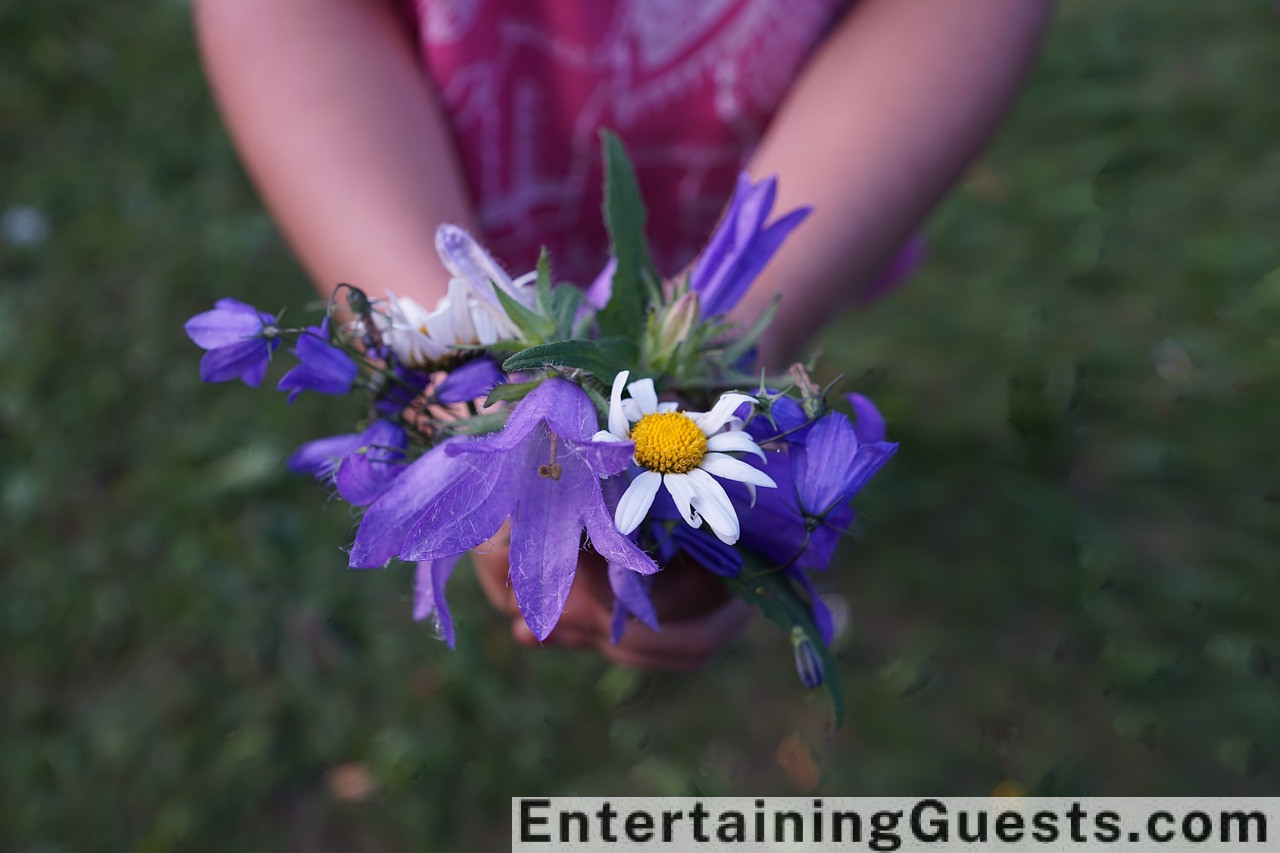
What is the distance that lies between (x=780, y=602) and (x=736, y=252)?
1.08ft

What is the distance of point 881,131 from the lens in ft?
4.44

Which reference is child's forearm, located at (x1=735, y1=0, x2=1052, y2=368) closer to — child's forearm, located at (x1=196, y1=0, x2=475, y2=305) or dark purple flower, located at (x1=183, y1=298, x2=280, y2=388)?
child's forearm, located at (x1=196, y1=0, x2=475, y2=305)

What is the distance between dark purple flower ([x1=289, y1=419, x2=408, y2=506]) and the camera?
32.0 inches

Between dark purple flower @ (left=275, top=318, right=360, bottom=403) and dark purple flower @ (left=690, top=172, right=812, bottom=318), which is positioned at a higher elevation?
dark purple flower @ (left=275, top=318, right=360, bottom=403)

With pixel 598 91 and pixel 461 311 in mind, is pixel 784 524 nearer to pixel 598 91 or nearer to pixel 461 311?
pixel 461 311

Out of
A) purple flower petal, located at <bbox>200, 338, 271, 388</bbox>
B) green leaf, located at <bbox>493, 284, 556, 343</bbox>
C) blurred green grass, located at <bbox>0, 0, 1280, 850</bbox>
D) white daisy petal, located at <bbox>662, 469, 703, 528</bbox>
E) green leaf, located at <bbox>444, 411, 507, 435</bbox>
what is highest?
purple flower petal, located at <bbox>200, 338, 271, 388</bbox>

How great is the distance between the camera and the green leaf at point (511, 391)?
78cm

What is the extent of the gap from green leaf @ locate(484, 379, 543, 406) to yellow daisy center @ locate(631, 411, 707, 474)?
109 millimetres

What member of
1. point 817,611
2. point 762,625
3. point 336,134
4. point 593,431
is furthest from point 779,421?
point 762,625

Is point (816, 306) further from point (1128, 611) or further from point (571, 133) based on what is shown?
point (1128, 611)

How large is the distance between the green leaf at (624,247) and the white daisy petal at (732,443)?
7.0 inches

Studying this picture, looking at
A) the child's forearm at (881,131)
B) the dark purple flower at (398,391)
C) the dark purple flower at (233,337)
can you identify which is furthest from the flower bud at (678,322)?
the child's forearm at (881,131)

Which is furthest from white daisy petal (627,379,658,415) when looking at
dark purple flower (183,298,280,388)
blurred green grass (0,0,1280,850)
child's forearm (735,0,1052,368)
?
blurred green grass (0,0,1280,850)

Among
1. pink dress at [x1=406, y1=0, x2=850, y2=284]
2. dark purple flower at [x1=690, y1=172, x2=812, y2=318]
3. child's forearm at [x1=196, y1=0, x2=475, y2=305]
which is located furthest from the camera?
pink dress at [x1=406, y1=0, x2=850, y2=284]
